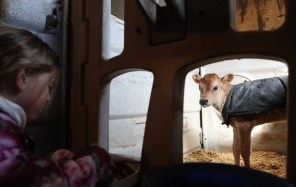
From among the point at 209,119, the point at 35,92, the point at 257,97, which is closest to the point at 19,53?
the point at 35,92

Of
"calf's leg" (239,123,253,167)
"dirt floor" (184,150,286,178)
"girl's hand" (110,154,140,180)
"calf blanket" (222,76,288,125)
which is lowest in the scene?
"dirt floor" (184,150,286,178)

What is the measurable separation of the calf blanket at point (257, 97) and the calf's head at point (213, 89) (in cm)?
14

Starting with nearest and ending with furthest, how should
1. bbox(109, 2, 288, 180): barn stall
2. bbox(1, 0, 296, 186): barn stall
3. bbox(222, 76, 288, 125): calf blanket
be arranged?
bbox(1, 0, 296, 186): barn stall, bbox(109, 2, 288, 180): barn stall, bbox(222, 76, 288, 125): calf blanket

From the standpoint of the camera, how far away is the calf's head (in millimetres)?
2134

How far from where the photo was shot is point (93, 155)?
566 millimetres

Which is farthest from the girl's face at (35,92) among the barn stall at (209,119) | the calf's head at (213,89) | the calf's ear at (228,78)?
the calf's ear at (228,78)

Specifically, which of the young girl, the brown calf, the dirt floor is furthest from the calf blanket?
the young girl

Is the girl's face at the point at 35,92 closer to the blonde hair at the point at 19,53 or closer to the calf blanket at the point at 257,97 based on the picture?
the blonde hair at the point at 19,53

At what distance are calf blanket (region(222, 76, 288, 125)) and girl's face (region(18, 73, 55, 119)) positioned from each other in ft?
4.97

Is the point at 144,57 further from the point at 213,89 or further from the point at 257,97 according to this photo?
the point at 213,89

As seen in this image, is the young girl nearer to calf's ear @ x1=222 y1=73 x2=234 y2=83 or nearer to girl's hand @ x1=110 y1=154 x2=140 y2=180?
girl's hand @ x1=110 y1=154 x2=140 y2=180

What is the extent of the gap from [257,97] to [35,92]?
Answer: 1.57 m

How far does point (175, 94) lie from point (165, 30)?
0.15 m

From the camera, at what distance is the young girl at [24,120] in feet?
1.55
